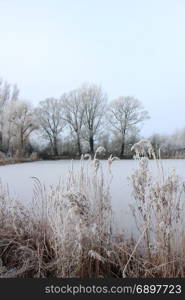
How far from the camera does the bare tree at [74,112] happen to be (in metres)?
2.72

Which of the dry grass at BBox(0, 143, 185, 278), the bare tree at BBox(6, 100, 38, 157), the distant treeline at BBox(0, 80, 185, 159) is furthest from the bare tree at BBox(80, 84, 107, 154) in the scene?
the dry grass at BBox(0, 143, 185, 278)

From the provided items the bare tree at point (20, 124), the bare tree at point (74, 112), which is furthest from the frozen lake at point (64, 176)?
the bare tree at point (74, 112)

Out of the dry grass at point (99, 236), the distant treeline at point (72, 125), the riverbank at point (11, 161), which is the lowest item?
the dry grass at point (99, 236)

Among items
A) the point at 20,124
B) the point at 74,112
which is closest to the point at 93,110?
the point at 74,112

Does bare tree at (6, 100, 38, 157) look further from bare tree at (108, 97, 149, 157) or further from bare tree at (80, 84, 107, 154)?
bare tree at (108, 97, 149, 157)

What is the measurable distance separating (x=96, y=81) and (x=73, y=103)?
1.07ft

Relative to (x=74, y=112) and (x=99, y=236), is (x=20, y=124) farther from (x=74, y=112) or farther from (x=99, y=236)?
(x=99, y=236)

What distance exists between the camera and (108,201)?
5.64 ft

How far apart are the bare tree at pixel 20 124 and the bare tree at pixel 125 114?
0.85 meters

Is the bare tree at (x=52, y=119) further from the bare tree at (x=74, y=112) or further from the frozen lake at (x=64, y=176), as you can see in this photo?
the frozen lake at (x=64, y=176)

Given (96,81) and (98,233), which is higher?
(96,81)

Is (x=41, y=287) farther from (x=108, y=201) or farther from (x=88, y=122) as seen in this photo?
(x=88, y=122)

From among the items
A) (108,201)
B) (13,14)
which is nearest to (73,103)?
(13,14)

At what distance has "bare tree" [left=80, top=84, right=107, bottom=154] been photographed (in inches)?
105
